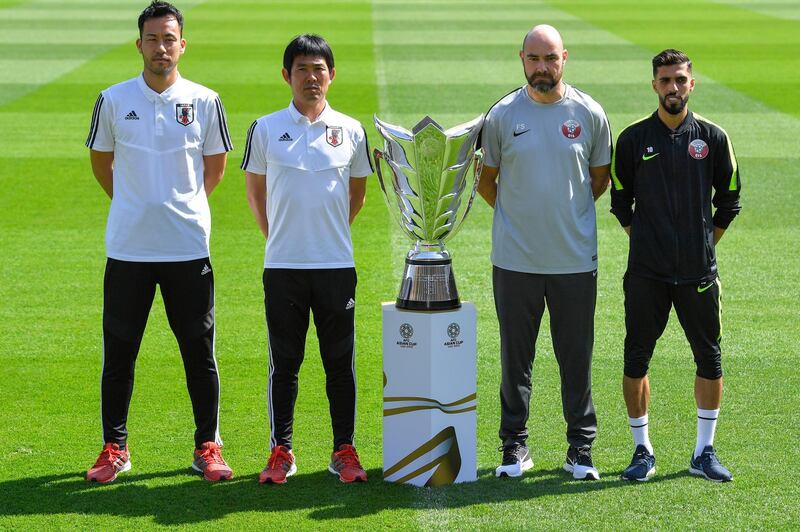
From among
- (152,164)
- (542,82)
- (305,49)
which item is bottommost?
(152,164)

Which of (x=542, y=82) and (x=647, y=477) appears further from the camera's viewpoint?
(x=647, y=477)

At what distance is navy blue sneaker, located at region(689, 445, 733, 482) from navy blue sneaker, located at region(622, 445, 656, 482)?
0.19m

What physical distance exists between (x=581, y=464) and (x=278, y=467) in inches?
55.1

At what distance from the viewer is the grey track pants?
557 cm

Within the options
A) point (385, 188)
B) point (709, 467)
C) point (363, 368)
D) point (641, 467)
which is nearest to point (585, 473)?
point (641, 467)

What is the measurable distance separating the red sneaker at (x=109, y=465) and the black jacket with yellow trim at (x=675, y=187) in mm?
2539

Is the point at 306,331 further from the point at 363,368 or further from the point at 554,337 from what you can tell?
the point at 363,368

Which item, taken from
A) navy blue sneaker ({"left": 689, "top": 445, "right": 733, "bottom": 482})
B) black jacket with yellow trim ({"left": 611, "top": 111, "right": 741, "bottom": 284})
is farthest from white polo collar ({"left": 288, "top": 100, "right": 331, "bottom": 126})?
navy blue sneaker ({"left": 689, "top": 445, "right": 733, "bottom": 482})

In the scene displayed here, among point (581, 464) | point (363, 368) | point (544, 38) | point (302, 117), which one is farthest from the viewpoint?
point (363, 368)

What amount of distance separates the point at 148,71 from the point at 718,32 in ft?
85.0

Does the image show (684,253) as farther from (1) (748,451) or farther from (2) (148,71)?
(2) (148,71)

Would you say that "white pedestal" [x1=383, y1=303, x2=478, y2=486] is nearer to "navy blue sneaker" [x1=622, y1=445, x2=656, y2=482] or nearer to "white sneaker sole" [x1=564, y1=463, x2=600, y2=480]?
"white sneaker sole" [x1=564, y1=463, x2=600, y2=480]

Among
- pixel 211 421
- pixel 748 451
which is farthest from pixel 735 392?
pixel 211 421

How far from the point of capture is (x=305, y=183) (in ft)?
17.6
